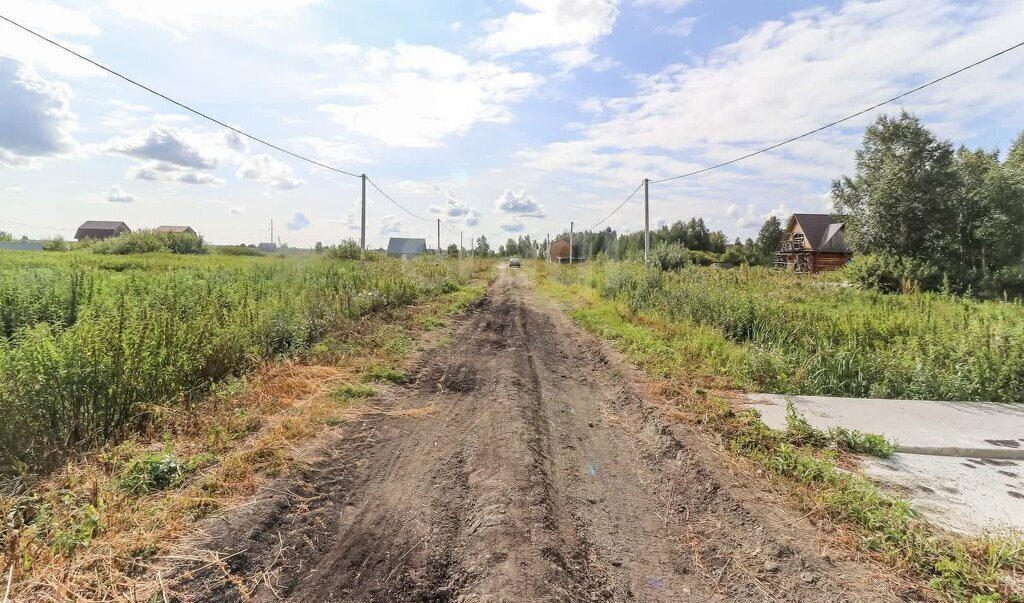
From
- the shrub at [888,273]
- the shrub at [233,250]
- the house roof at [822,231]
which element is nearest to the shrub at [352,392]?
the shrub at [888,273]

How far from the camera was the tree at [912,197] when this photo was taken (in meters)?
22.0

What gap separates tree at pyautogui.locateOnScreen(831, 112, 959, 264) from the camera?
22.0 meters

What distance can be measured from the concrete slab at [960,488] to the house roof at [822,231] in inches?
1699

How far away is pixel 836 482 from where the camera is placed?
3453mm

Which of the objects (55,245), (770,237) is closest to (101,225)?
(55,245)

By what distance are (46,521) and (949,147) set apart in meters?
32.9

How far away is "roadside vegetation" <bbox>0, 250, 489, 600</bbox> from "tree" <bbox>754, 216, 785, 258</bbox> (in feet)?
210

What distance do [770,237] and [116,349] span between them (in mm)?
69273

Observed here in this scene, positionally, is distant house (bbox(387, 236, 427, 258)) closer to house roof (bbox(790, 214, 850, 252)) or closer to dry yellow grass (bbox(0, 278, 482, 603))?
house roof (bbox(790, 214, 850, 252))

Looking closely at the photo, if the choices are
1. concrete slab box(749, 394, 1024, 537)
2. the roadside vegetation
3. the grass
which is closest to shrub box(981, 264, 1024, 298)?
concrete slab box(749, 394, 1024, 537)

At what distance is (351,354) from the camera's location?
24.2 ft

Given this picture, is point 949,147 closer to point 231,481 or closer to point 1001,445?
point 1001,445

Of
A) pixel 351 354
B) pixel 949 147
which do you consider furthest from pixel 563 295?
pixel 949 147

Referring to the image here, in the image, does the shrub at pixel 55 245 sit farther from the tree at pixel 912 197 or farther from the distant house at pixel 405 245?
the tree at pixel 912 197
